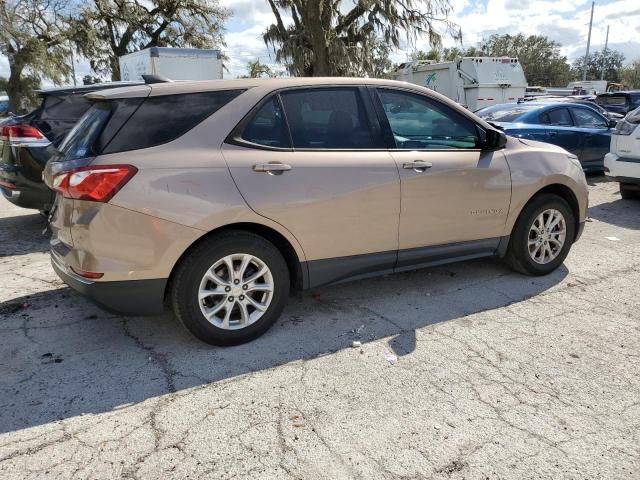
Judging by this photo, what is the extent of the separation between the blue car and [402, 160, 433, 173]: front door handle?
19.4ft

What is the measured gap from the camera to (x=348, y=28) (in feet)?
54.9

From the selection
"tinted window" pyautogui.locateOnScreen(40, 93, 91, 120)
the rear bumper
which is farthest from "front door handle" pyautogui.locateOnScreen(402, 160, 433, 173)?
"tinted window" pyautogui.locateOnScreen(40, 93, 91, 120)

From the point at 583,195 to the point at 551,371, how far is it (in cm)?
235

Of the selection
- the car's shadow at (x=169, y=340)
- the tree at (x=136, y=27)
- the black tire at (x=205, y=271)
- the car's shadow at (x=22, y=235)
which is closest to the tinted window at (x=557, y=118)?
the car's shadow at (x=169, y=340)

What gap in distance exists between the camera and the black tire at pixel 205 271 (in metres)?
3.31

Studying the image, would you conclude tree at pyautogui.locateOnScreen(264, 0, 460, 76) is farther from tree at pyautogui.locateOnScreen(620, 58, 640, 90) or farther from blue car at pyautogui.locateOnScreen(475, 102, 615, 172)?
tree at pyautogui.locateOnScreen(620, 58, 640, 90)

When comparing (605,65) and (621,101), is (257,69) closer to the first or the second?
(621,101)

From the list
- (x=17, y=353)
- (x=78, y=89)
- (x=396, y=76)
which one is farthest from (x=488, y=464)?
(x=396, y=76)

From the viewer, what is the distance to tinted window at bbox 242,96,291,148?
348 cm

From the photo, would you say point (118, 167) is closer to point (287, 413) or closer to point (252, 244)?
point (252, 244)

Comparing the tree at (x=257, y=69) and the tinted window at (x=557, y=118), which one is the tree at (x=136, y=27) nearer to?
the tree at (x=257, y=69)

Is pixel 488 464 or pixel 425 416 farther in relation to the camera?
pixel 425 416

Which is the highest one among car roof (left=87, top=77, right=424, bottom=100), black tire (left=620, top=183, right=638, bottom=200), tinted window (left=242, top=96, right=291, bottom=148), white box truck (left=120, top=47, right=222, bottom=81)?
white box truck (left=120, top=47, right=222, bottom=81)

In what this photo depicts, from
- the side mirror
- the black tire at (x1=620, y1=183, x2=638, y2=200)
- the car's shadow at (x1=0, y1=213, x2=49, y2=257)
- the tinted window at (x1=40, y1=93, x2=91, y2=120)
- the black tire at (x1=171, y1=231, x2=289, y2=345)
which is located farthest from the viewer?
the black tire at (x1=620, y1=183, x2=638, y2=200)
